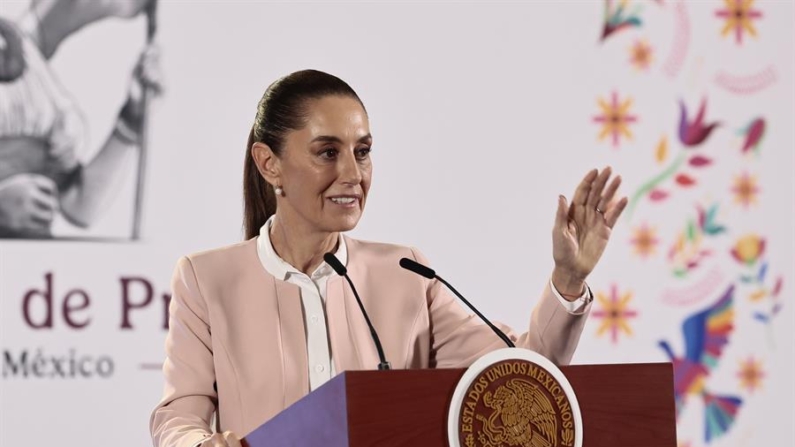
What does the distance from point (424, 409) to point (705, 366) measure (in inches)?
94.7

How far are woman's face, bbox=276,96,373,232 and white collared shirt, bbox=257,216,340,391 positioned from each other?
0.09m

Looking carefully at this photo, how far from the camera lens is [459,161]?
136 inches

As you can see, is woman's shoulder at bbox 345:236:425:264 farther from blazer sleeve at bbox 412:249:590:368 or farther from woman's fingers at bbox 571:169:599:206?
woman's fingers at bbox 571:169:599:206

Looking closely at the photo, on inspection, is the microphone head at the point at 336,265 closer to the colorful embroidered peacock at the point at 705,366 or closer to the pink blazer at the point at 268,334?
the pink blazer at the point at 268,334

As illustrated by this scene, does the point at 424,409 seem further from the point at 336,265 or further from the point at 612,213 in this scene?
the point at 612,213

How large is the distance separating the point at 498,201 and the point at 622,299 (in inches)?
20.1

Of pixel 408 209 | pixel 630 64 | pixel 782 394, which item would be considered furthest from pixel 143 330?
pixel 782 394

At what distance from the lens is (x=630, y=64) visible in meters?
3.58

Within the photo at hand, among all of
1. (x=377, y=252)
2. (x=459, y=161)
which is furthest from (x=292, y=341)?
(x=459, y=161)

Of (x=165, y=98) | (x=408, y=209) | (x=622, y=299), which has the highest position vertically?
(x=165, y=98)

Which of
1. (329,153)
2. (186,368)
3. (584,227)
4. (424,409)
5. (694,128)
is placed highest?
(694,128)

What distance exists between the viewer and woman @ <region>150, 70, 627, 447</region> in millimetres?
2064

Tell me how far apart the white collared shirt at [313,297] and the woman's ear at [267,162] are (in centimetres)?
10

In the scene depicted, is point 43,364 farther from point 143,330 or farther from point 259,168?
point 259,168
